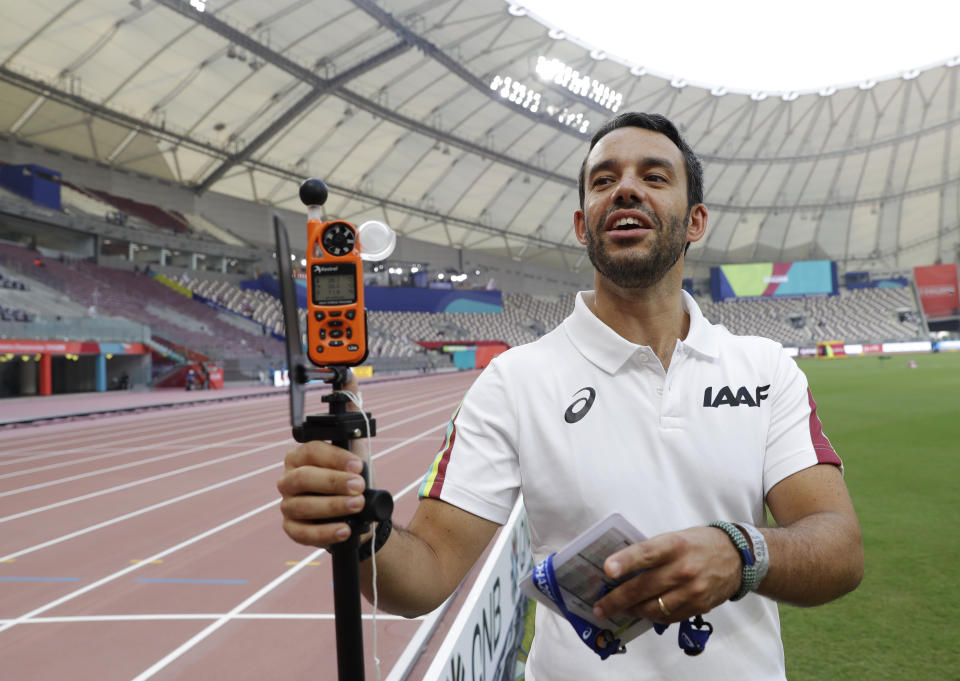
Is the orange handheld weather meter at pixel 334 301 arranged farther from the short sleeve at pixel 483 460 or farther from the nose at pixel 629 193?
the nose at pixel 629 193

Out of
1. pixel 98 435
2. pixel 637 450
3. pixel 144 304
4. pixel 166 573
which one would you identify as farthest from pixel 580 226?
pixel 144 304

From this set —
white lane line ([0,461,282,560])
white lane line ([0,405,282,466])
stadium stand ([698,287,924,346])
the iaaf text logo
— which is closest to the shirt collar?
the iaaf text logo

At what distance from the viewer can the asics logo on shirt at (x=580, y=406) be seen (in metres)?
1.56

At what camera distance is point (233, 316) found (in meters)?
38.8

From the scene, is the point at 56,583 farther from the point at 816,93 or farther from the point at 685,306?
the point at 816,93

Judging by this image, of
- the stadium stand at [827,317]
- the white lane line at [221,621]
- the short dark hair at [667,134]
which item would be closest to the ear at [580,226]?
the short dark hair at [667,134]

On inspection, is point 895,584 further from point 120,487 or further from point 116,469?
point 116,469

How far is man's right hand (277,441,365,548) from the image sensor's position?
1.17 m

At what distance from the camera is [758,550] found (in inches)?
46.9

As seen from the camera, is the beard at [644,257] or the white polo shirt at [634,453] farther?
the beard at [644,257]

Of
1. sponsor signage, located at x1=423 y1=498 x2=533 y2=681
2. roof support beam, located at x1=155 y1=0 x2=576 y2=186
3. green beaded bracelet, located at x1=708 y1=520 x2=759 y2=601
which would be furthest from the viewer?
roof support beam, located at x1=155 y1=0 x2=576 y2=186

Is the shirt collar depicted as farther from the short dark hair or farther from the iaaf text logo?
the short dark hair

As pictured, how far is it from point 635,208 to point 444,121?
3864 centimetres

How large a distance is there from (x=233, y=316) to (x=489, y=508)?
40160 mm
